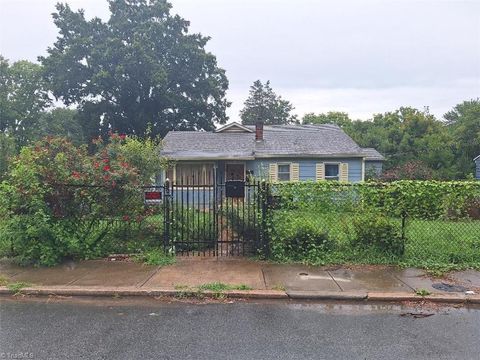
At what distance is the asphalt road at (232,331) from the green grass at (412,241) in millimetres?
2063

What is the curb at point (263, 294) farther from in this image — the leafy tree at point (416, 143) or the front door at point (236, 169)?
the leafy tree at point (416, 143)

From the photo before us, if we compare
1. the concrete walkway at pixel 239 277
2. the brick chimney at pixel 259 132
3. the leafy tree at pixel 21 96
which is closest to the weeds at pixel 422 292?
the concrete walkway at pixel 239 277

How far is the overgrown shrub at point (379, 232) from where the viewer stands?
7141mm

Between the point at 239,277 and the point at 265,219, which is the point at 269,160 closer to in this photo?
the point at 265,219

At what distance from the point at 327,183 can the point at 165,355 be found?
460 centimetres

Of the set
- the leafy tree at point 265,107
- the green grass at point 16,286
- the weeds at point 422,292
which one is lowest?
the weeds at point 422,292

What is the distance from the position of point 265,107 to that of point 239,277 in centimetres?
5470

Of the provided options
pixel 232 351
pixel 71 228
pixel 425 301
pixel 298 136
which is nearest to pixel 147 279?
pixel 71 228

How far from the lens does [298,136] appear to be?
20719 millimetres

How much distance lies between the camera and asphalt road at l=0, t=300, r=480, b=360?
3680 mm

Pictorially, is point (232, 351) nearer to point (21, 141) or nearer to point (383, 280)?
point (383, 280)

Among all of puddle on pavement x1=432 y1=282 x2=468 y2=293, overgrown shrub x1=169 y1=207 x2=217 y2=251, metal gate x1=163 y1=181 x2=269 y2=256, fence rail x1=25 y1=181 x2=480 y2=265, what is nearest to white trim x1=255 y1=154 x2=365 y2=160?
metal gate x1=163 y1=181 x2=269 y2=256

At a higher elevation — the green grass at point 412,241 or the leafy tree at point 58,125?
the leafy tree at point 58,125

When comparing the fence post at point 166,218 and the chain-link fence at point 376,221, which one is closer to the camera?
the chain-link fence at point 376,221
